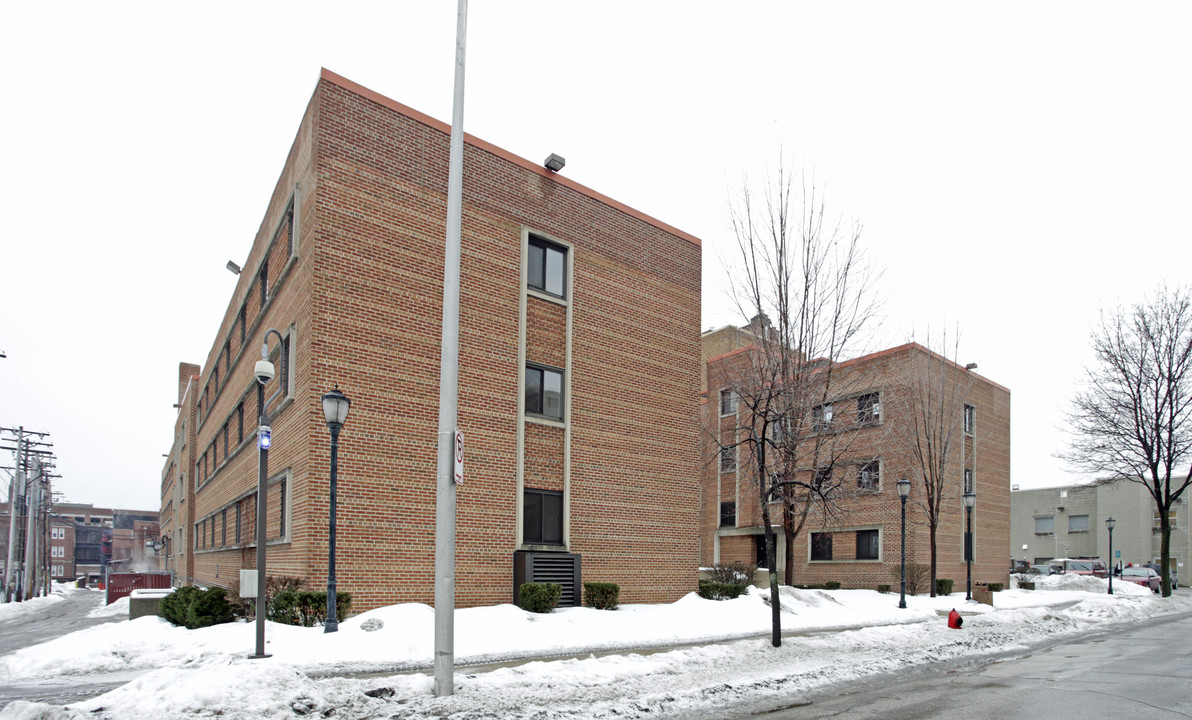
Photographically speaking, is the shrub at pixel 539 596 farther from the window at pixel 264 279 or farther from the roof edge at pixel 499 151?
the window at pixel 264 279

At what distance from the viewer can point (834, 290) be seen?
16547 mm

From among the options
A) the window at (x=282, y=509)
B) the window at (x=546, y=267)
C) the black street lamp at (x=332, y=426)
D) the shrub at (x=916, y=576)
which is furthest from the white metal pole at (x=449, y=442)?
the shrub at (x=916, y=576)

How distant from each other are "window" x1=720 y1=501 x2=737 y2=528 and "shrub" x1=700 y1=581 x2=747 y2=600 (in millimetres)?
16897

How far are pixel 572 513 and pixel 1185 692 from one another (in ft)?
39.9

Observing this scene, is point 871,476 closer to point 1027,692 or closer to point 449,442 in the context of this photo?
point 1027,692

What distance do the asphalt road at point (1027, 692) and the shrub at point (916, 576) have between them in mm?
16591

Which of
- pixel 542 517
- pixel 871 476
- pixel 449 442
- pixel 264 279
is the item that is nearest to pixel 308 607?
pixel 542 517

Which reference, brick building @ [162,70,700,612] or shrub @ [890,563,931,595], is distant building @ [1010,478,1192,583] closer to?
shrub @ [890,563,931,595]

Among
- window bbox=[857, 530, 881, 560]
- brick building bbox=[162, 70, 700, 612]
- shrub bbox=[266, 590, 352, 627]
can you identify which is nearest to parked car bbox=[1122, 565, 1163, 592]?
window bbox=[857, 530, 881, 560]

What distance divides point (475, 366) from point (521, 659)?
23.5 feet

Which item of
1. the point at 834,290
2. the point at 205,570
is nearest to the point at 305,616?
the point at 834,290

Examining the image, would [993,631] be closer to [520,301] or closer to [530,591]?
[530,591]

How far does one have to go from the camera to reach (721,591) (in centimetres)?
2147

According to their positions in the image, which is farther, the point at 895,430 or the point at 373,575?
the point at 895,430
